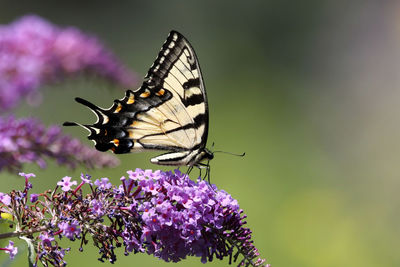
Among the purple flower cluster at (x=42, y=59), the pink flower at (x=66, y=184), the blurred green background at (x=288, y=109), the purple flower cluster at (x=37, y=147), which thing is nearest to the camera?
the pink flower at (x=66, y=184)

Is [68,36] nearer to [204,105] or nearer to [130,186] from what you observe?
[204,105]

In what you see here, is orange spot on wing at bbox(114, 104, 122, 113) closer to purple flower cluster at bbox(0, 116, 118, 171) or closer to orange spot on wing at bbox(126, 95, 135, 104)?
orange spot on wing at bbox(126, 95, 135, 104)

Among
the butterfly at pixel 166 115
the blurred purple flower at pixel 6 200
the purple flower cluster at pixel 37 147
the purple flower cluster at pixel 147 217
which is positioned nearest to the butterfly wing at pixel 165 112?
the butterfly at pixel 166 115

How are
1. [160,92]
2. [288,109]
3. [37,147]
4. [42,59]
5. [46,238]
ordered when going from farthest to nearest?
[288,109] < [42,59] < [160,92] < [37,147] < [46,238]

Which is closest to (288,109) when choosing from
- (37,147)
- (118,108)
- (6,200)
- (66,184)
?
Answer: (118,108)

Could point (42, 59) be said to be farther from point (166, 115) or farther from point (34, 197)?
point (34, 197)

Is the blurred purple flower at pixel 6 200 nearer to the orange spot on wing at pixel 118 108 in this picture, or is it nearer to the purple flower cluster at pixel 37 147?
the purple flower cluster at pixel 37 147
